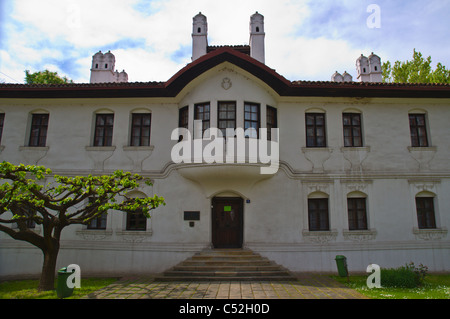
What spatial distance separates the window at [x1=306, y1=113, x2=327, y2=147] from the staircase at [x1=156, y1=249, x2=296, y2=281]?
5637 millimetres

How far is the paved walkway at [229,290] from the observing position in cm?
808

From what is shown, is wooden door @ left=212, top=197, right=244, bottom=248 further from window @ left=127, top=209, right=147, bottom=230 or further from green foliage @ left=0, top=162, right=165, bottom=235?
green foliage @ left=0, top=162, right=165, bottom=235

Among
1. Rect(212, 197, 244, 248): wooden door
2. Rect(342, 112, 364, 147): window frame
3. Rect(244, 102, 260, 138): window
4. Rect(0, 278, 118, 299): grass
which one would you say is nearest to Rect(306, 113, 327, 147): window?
Rect(342, 112, 364, 147): window frame

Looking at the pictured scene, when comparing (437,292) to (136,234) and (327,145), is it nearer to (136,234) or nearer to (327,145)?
(327,145)

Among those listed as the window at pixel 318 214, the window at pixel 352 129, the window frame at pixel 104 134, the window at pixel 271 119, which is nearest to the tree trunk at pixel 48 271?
the window frame at pixel 104 134

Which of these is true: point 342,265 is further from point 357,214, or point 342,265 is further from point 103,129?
point 103,129

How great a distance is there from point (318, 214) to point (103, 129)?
1062cm

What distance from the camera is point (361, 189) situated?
12461mm

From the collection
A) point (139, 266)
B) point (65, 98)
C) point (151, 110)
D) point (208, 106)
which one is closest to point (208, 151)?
point (208, 106)

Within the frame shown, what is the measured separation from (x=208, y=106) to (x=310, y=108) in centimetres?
475

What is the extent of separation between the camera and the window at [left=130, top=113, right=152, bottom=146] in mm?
13094

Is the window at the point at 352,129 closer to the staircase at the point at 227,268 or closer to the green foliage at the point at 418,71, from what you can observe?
the staircase at the point at 227,268

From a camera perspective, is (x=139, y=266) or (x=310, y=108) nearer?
(x=139, y=266)

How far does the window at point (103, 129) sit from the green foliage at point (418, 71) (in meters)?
22.7
